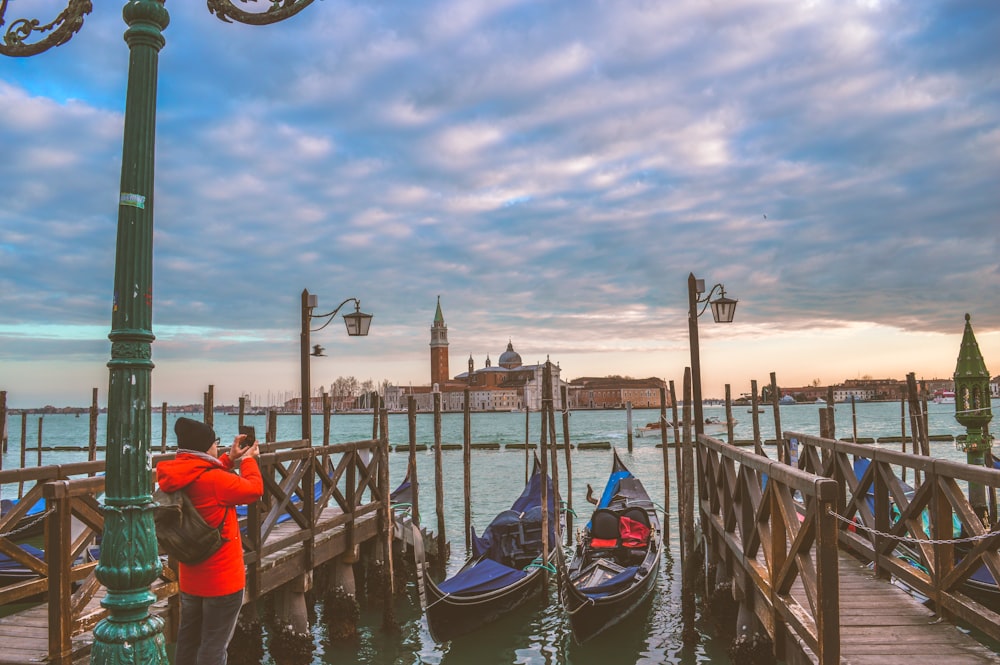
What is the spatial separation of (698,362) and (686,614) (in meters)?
3.21

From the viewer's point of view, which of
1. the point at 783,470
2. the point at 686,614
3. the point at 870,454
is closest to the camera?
the point at 783,470

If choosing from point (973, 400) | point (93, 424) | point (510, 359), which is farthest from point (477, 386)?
point (973, 400)

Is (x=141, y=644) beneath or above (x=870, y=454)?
beneath

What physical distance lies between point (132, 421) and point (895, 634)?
4.18 metres

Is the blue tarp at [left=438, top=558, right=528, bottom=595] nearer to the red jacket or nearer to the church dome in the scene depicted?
the red jacket

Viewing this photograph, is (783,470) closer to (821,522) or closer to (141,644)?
(821,522)

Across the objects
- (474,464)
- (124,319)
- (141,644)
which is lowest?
(474,464)

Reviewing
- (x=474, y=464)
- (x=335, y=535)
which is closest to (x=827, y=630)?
(x=335, y=535)

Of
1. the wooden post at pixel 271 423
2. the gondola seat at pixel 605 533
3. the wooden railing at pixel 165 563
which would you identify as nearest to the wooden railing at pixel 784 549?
the gondola seat at pixel 605 533

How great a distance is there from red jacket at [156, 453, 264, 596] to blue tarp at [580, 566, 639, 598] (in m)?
4.76

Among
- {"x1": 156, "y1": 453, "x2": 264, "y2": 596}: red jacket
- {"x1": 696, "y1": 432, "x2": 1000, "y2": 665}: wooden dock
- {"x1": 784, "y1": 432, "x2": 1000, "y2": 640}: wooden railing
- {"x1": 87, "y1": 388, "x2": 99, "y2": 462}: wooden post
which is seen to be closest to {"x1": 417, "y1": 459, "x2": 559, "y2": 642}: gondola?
{"x1": 696, "y1": 432, "x2": 1000, "y2": 665}: wooden dock

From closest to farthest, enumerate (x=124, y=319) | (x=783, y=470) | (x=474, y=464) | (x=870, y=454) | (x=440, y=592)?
(x=124, y=319) < (x=783, y=470) < (x=870, y=454) < (x=440, y=592) < (x=474, y=464)

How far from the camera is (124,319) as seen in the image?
8.45 feet

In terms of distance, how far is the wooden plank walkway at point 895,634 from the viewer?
3930 mm
